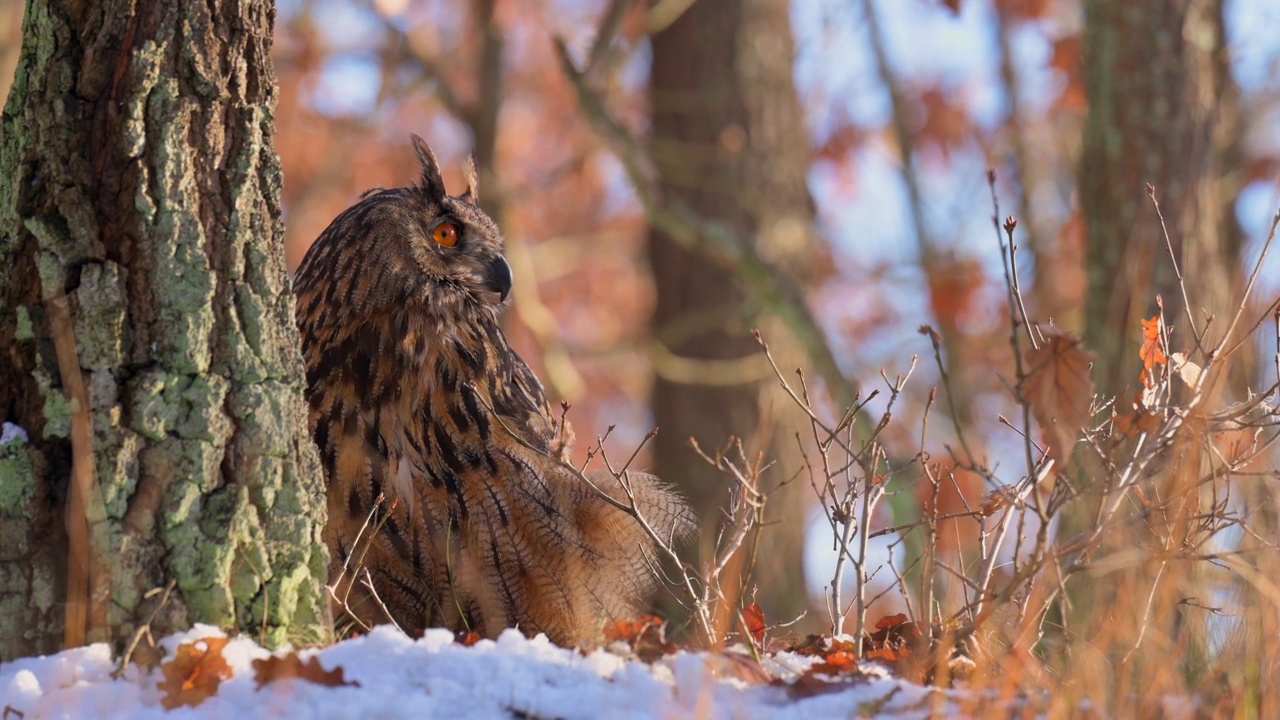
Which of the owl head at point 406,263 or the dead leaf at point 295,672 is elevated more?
the owl head at point 406,263

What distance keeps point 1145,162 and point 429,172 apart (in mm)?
2936

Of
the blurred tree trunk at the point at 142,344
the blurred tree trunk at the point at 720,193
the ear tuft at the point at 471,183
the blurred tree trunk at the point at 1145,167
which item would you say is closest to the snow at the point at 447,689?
the blurred tree trunk at the point at 142,344

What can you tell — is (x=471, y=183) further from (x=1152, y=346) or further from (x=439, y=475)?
(x=1152, y=346)

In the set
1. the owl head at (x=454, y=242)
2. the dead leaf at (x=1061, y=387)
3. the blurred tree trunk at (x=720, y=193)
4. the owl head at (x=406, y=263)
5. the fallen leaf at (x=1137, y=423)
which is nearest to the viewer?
the dead leaf at (x=1061, y=387)

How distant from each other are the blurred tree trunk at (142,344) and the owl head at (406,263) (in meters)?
1.11

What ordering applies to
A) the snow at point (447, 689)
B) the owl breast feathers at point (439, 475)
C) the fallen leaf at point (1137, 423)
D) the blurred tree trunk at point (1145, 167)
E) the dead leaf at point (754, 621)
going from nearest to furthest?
the snow at point (447, 689), the fallen leaf at point (1137, 423), the dead leaf at point (754, 621), the owl breast feathers at point (439, 475), the blurred tree trunk at point (1145, 167)

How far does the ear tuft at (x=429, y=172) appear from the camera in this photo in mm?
4129

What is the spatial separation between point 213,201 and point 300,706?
1.07 metres

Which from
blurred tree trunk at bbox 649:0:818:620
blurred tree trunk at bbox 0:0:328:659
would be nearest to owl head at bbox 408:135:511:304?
blurred tree trunk at bbox 0:0:328:659

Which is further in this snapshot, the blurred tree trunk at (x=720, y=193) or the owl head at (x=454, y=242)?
the blurred tree trunk at (x=720, y=193)

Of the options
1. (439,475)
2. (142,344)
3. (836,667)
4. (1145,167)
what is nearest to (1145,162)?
(1145,167)

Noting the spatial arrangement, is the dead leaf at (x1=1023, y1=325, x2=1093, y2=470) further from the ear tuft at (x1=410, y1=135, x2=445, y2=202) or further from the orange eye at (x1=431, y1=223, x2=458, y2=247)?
the ear tuft at (x1=410, y1=135, x2=445, y2=202)

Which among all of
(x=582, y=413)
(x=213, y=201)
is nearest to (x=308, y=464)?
(x=213, y=201)

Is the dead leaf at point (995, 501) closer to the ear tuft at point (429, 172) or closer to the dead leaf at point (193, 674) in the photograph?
the dead leaf at point (193, 674)
